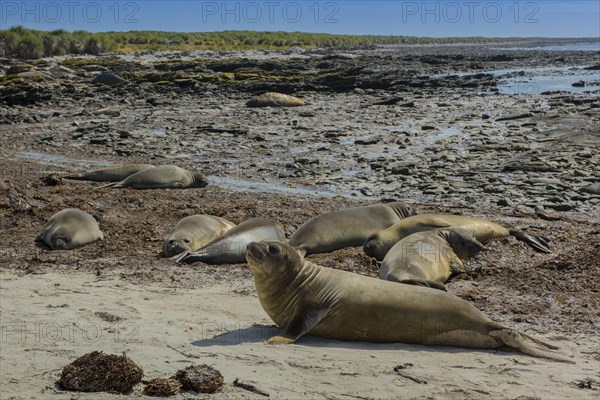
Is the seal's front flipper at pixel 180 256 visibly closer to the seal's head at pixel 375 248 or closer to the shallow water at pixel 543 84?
the seal's head at pixel 375 248

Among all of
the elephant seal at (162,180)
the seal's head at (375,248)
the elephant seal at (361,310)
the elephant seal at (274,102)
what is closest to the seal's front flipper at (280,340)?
the elephant seal at (361,310)

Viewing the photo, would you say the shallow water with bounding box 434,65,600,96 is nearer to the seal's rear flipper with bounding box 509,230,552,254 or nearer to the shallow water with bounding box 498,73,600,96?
the shallow water with bounding box 498,73,600,96

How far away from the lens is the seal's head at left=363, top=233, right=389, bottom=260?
290 inches

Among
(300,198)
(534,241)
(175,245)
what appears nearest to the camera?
(175,245)

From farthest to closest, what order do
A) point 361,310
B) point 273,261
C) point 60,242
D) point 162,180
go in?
point 162,180, point 60,242, point 273,261, point 361,310

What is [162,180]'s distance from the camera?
438 inches

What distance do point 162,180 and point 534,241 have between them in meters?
5.34

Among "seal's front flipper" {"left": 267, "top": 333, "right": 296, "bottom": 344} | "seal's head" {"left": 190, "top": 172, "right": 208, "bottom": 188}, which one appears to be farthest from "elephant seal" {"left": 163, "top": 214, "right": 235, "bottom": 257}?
"seal's head" {"left": 190, "top": 172, "right": 208, "bottom": 188}

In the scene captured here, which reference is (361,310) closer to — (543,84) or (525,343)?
(525,343)

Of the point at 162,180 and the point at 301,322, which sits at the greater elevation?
the point at 162,180

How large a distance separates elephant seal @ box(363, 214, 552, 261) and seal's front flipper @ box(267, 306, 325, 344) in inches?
83.4

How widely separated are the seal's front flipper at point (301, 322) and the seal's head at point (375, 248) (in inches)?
82.7

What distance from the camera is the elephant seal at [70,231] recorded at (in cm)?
775

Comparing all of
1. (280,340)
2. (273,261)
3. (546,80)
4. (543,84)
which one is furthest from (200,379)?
(546,80)
